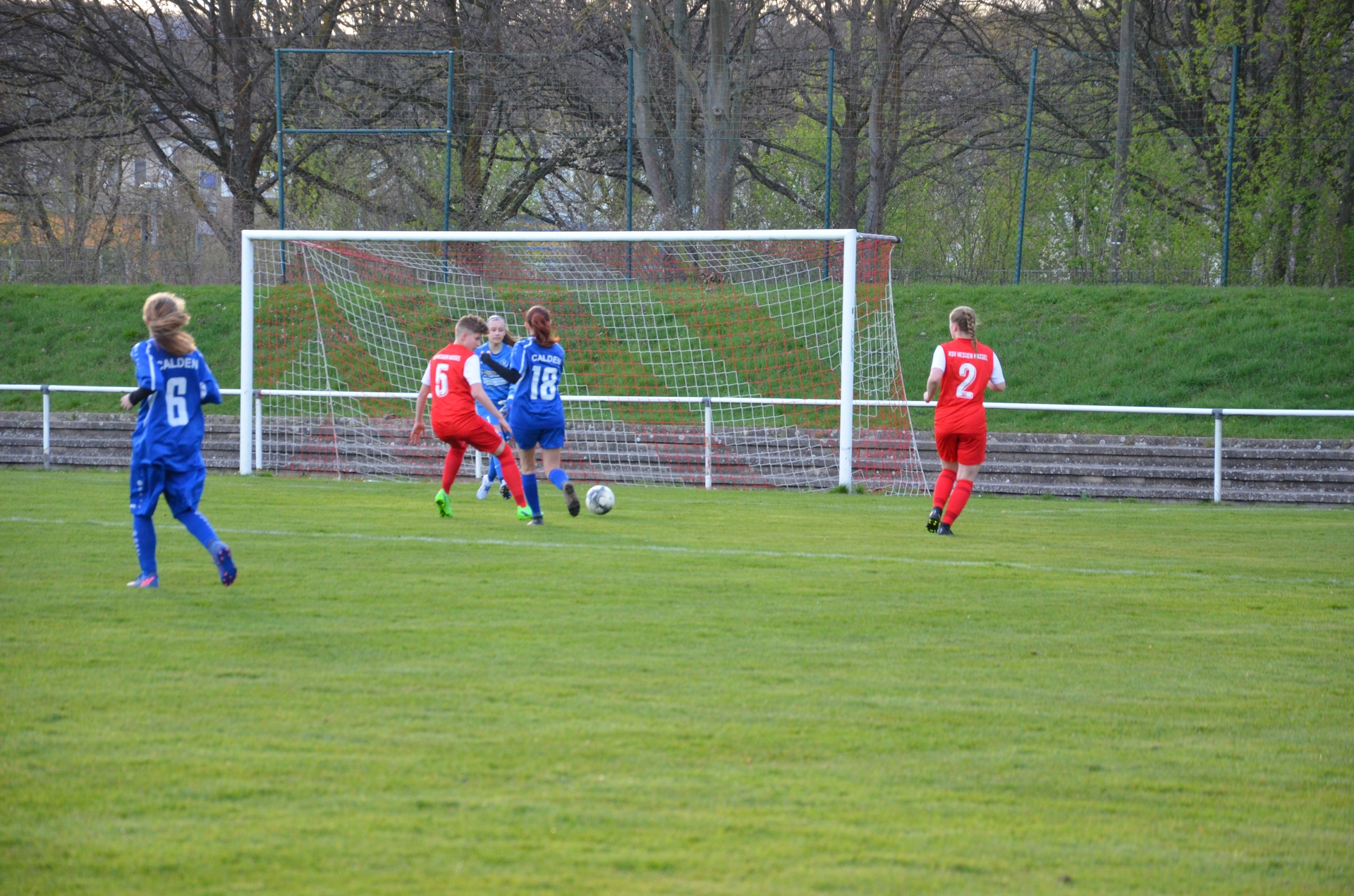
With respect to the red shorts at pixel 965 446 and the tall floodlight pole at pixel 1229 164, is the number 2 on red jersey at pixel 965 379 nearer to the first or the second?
the red shorts at pixel 965 446

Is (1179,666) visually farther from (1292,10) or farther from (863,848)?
(1292,10)

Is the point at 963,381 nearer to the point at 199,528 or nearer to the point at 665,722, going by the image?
the point at 199,528

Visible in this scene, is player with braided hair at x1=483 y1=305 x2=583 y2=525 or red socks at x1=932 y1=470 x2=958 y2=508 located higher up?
player with braided hair at x1=483 y1=305 x2=583 y2=525

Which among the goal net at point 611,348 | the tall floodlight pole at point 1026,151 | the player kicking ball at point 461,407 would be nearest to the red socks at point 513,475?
the player kicking ball at point 461,407

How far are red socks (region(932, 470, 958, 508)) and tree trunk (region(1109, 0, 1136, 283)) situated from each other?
12.8 meters

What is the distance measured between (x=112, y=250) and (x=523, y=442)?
21770mm

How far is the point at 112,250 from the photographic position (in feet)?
93.6

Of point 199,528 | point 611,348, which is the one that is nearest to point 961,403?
point 199,528

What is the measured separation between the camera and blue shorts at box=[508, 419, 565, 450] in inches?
420

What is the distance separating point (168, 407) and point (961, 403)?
6255 millimetres

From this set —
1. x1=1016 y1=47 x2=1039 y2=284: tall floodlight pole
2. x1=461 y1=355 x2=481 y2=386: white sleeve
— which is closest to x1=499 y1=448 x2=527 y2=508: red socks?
x1=461 y1=355 x2=481 y2=386: white sleeve

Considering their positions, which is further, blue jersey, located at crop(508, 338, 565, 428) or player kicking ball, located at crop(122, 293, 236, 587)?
blue jersey, located at crop(508, 338, 565, 428)

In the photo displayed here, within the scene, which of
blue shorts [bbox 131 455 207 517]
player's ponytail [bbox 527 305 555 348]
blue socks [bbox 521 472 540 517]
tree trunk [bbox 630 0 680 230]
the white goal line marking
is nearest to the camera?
blue shorts [bbox 131 455 207 517]

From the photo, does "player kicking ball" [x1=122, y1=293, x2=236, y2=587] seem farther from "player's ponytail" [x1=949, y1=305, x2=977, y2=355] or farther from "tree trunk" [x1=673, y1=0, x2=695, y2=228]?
"tree trunk" [x1=673, y1=0, x2=695, y2=228]
